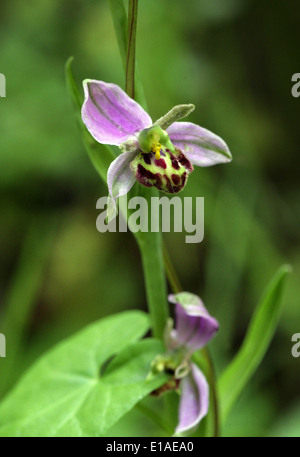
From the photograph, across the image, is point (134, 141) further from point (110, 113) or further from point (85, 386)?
point (85, 386)

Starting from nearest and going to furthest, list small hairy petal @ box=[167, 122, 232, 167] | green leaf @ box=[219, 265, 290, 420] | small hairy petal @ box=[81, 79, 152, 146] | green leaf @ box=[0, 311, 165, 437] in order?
1. small hairy petal @ box=[81, 79, 152, 146]
2. small hairy petal @ box=[167, 122, 232, 167]
3. green leaf @ box=[0, 311, 165, 437]
4. green leaf @ box=[219, 265, 290, 420]

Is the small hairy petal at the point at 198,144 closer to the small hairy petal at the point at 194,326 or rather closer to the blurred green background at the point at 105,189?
the small hairy petal at the point at 194,326

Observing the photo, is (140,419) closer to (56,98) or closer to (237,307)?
(237,307)

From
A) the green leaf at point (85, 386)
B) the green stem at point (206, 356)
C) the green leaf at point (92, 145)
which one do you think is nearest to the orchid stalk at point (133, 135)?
the green leaf at point (92, 145)

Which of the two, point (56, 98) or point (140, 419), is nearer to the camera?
point (140, 419)

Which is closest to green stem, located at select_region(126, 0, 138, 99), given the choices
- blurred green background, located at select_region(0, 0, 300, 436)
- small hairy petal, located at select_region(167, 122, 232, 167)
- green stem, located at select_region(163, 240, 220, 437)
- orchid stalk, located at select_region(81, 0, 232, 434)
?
orchid stalk, located at select_region(81, 0, 232, 434)

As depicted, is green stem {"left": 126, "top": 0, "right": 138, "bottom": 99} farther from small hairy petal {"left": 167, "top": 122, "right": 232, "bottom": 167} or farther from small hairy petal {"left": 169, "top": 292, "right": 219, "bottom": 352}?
small hairy petal {"left": 169, "top": 292, "right": 219, "bottom": 352}
